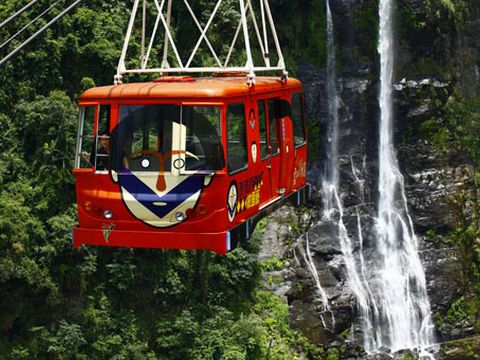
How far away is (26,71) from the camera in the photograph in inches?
1078

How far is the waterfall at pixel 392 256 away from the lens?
3102 centimetres

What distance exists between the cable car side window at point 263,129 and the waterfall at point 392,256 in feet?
54.9

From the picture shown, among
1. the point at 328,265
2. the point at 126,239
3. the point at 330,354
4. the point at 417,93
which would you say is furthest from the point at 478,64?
the point at 126,239

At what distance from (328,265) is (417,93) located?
288 inches

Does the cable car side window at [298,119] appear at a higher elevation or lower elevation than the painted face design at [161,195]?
higher

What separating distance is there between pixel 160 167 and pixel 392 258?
20382 mm

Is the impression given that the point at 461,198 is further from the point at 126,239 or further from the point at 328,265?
the point at 126,239

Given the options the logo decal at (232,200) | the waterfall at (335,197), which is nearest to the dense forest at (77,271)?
the waterfall at (335,197)

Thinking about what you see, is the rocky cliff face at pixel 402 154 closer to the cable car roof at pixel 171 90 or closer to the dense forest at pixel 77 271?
the dense forest at pixel 77 271

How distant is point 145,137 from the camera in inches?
508

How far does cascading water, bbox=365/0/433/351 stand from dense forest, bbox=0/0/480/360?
103 centimetres

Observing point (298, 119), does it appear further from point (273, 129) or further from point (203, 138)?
point (203, 138)

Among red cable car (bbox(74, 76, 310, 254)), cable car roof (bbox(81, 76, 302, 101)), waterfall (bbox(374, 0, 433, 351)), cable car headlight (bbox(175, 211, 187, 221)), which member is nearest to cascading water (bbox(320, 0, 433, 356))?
waterfall (bbox(374, 0, 433, 351))

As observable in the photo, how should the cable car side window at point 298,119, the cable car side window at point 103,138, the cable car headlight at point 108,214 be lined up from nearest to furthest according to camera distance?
the cable car side window at point 103,138 → the cable car headlight at point 108,214 → the cable car side window at point 298,119
